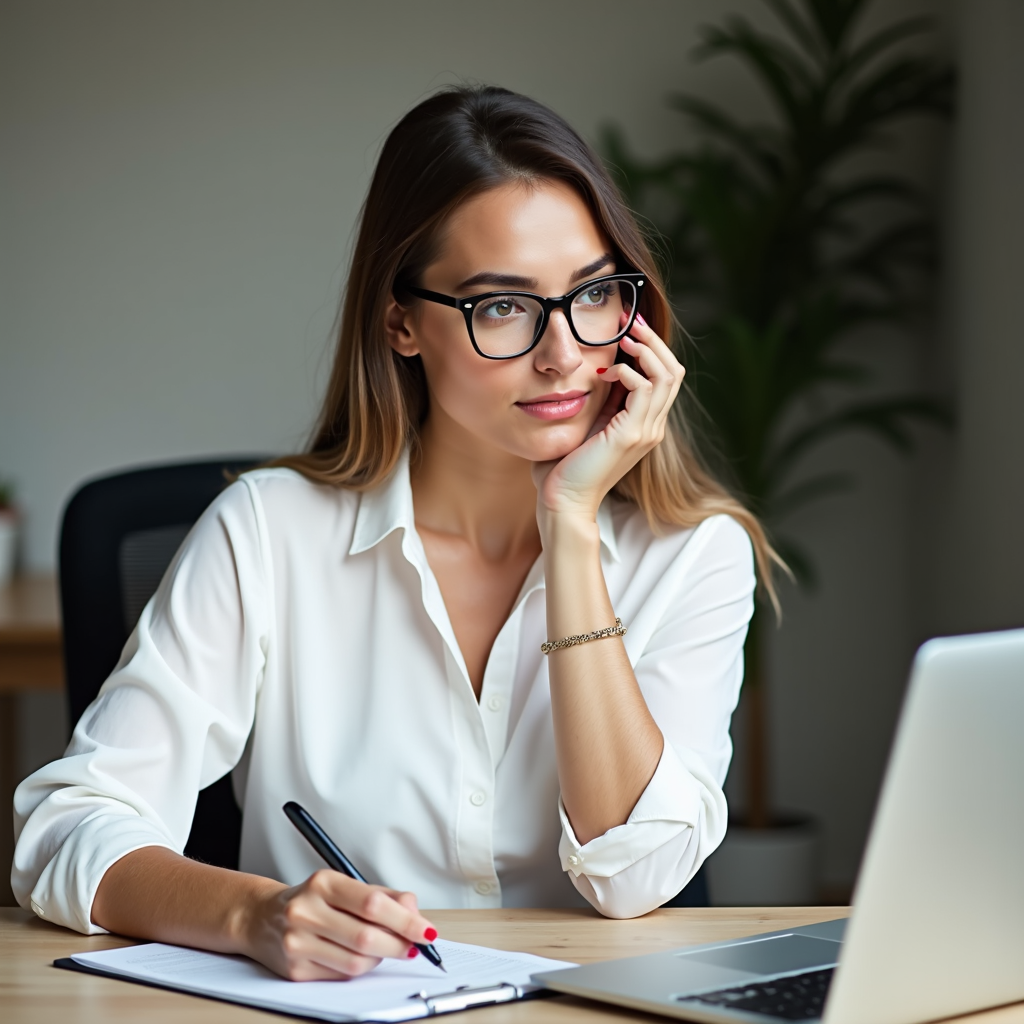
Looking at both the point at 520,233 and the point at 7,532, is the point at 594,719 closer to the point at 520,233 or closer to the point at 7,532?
the point at 520,233

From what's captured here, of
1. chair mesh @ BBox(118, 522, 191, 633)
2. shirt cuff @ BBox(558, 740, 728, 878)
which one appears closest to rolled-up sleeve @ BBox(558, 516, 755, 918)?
shirt cuff @ BBox(558, 740, 728, 878)

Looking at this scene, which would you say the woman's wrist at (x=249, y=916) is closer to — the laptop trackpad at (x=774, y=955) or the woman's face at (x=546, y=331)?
the laptop trackpad at (x=774, y=955)

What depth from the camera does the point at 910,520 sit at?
3.40 meters

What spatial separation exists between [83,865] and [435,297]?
681mm

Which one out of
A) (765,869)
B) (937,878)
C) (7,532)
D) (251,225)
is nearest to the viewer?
(937,878)

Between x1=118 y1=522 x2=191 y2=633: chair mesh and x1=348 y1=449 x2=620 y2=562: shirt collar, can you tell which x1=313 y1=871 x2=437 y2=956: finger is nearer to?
x1=348 y1=449 x2=620 y2=562: shirt collar

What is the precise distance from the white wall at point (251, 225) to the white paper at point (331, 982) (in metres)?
2.50

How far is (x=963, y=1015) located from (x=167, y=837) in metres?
0.74

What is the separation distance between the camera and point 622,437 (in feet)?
4.80

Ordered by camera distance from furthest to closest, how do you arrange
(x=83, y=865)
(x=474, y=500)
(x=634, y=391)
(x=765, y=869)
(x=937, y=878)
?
(x=765, y=869) < (x=474, y=500) < (x=634, y=391) < (x=83, y=865) < (x=937, y=878)

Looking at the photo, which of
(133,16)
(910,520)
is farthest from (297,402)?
(910,520)

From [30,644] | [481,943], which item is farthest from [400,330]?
[30,644]

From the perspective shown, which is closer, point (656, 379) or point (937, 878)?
point (937, 878)

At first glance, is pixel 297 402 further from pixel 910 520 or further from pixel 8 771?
pixel 910 520
